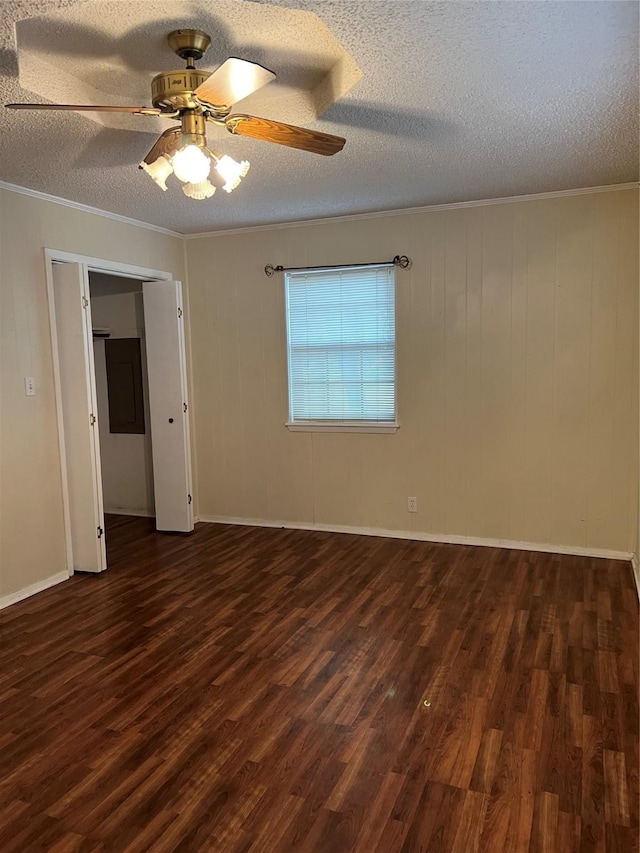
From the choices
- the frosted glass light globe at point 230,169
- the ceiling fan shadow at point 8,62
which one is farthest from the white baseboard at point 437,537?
the ceiling fan shadow at point 8,62

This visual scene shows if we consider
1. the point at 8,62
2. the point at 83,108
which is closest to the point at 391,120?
the point at 83,108

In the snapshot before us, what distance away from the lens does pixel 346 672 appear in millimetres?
2764

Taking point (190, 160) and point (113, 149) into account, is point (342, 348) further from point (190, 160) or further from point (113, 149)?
point (190, 160)

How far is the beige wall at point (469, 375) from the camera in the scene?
4117 mm

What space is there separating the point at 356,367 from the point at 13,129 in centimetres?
284

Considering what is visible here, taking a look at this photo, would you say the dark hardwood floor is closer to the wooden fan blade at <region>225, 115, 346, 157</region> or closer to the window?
the window

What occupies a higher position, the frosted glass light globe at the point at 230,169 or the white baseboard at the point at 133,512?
the frosted glass light globe at the point at 230,169

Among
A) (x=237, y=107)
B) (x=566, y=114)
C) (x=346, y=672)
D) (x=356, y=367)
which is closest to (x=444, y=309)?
(x=356, y=367)

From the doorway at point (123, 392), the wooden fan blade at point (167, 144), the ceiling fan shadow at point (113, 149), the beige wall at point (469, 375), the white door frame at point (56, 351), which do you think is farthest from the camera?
the doorway at point (123, 392)

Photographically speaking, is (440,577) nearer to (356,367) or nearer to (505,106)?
(356,367)

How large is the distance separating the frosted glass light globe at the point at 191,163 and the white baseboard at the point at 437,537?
11.0 ft

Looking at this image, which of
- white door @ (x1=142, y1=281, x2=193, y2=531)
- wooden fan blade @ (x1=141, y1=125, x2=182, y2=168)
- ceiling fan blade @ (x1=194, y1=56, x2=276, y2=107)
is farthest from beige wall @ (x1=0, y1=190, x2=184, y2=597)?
ceiling fan blade @ (x1=194, y1=56, x2=276, y2=107)

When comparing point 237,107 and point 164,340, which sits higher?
point 237,107

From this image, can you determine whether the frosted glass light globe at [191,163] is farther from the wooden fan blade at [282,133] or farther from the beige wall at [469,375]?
the beige wall at [469,375]
